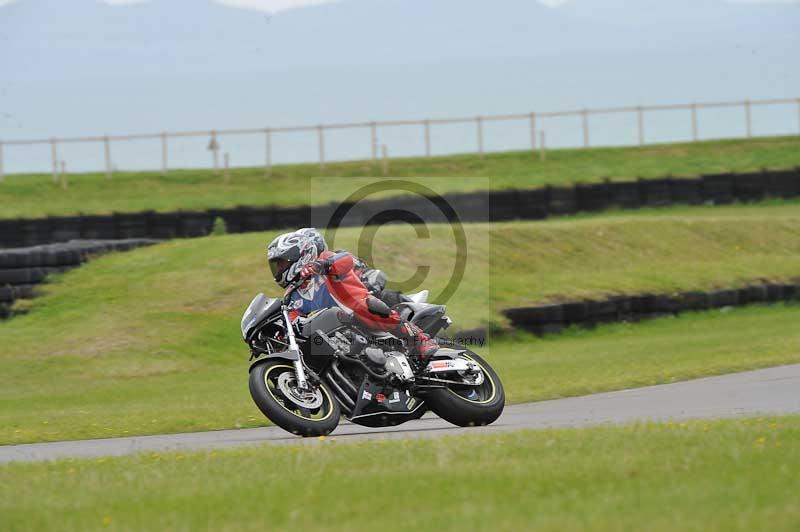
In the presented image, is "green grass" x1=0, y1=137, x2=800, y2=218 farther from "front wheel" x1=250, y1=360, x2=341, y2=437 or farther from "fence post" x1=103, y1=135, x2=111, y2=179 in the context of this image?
"front wheel" x1=250, y1=360, x2=341, y2=437

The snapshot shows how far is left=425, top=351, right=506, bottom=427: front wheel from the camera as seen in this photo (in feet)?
35.8

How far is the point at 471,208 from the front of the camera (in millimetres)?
32562

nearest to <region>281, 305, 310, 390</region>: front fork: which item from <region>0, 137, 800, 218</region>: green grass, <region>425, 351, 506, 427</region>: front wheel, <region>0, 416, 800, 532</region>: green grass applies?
<region>0, 416, 800, 532</region>: green grass

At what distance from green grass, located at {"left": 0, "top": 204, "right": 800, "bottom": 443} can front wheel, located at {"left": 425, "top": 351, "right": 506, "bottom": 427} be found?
3.05m

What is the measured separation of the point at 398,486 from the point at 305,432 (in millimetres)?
3012

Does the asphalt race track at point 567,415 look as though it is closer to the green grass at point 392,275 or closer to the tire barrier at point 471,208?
the green grass at point 392,275

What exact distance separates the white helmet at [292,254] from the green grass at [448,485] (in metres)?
1.87

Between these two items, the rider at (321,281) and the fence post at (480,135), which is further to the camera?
the fence post at (480,135)

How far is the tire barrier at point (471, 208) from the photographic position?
29547 mm

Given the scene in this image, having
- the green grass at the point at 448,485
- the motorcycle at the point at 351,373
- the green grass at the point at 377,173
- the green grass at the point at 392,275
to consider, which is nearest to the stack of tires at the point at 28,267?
the green grass at the point at 392,275

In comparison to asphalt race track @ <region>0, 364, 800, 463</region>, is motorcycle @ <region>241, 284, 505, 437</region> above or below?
above

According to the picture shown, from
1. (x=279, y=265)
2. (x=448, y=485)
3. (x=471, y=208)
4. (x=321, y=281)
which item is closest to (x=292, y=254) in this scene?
(x=279, y=265)

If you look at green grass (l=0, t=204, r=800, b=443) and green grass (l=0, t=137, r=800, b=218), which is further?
green grass (l=0, t=137, r=800, b=218)

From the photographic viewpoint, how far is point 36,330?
72.0 feet
